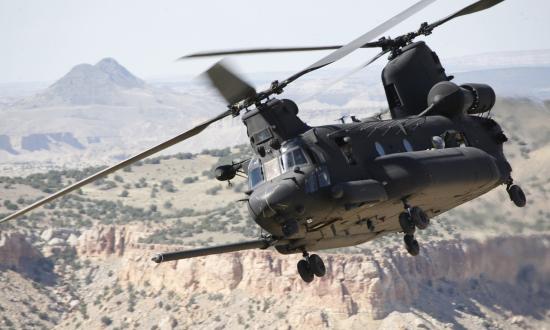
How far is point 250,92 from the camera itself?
23250 millimetres

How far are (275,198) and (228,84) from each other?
2.82 meters

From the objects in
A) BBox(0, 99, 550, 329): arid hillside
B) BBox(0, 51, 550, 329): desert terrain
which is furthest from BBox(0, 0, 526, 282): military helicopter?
BBox(0, 99, 550, 329): arid hillside

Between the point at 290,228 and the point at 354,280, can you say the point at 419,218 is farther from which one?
the point at 354,280

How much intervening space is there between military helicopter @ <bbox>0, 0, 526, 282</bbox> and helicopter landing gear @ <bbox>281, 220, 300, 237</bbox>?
23 millimetres

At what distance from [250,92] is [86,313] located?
4670cm

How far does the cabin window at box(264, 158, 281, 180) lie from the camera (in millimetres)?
23650

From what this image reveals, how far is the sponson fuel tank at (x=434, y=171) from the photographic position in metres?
23.9

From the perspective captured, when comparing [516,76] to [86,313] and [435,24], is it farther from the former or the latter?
[435,24]

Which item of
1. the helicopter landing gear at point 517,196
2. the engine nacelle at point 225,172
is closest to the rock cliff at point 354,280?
the helicopter landing gear at point 517,196

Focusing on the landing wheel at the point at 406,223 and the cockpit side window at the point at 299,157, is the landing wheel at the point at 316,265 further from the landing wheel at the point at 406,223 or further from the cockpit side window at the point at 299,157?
the cockpit side window at the point at 299,157

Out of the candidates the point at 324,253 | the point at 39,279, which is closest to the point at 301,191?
the point at 324,253

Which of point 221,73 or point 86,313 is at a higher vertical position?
point 86,313

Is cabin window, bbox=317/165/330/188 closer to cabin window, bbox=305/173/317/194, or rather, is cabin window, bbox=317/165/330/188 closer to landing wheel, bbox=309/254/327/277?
cabin window, bbox=305/173/317/194

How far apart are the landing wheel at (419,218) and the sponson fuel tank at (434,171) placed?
506 mm
